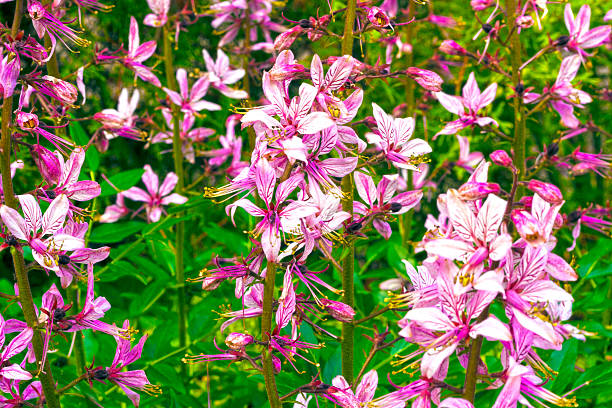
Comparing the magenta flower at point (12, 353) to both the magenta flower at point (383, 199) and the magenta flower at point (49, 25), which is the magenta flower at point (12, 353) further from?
the magenta flower at point (383, 199)

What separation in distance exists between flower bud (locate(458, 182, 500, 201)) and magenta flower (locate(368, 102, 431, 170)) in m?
A: 0.33

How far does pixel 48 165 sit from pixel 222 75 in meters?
1.17

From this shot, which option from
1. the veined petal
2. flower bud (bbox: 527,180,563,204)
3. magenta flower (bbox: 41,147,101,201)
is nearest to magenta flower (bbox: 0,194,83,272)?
the veined petal

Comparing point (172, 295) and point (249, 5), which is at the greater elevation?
point (249, 5)

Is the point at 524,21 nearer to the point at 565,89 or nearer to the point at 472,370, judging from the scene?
the point at 565,89

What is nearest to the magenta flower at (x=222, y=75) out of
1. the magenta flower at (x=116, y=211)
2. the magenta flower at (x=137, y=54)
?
the magenta flower at (x=137, y=54)

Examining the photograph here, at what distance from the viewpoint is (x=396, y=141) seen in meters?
1.56

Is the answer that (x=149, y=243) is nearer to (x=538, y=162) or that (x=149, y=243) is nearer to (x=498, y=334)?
(x=538, y=162)

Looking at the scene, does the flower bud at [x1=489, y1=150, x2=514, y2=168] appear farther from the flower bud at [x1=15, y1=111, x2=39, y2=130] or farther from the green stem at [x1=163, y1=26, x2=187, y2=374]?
the green stem at [x1=163, y1=26, x2=187, y2=374]

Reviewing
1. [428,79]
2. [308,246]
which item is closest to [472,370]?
[308,246]

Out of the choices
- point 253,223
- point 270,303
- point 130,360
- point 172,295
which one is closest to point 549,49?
point 253,223

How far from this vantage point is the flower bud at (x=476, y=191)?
1.16 metres

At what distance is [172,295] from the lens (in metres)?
3.03

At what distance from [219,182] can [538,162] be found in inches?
62.8
